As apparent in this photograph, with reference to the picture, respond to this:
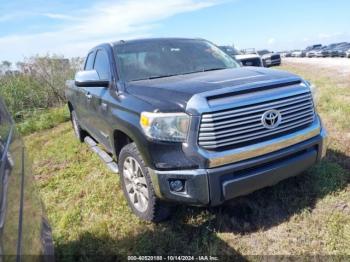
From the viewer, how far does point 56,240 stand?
3455 mm

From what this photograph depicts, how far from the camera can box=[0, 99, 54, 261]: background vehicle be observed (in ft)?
5.06

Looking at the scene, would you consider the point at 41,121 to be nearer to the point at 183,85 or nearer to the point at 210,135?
the point at 183,85

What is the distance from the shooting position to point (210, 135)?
9.05ft

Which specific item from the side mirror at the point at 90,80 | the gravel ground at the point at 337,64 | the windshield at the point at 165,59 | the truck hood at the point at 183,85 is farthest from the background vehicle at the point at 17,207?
the gravel ground at the point at 337,64

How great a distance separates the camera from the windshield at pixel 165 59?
3955mm

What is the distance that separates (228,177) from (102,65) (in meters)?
2.47

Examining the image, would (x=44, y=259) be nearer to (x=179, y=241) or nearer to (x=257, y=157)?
(x=179, y=241)

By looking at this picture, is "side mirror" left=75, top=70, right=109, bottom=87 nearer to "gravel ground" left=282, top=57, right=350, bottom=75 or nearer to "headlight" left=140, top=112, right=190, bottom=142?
"headlight" left=140, top=112, right=190, bottom=142

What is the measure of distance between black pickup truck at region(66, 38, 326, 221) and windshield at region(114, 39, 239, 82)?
0.24m

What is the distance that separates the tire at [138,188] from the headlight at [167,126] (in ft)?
1.26

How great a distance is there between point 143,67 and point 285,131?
1773 millimetres

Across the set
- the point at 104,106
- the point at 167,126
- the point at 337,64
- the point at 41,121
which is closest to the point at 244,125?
the point at 167,126

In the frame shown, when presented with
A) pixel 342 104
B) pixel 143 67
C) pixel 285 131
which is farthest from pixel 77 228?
pixel 342 104

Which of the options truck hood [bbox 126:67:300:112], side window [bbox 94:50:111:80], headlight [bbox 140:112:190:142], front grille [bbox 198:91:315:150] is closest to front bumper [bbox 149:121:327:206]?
front grille [bbox 198:91:315:150]
